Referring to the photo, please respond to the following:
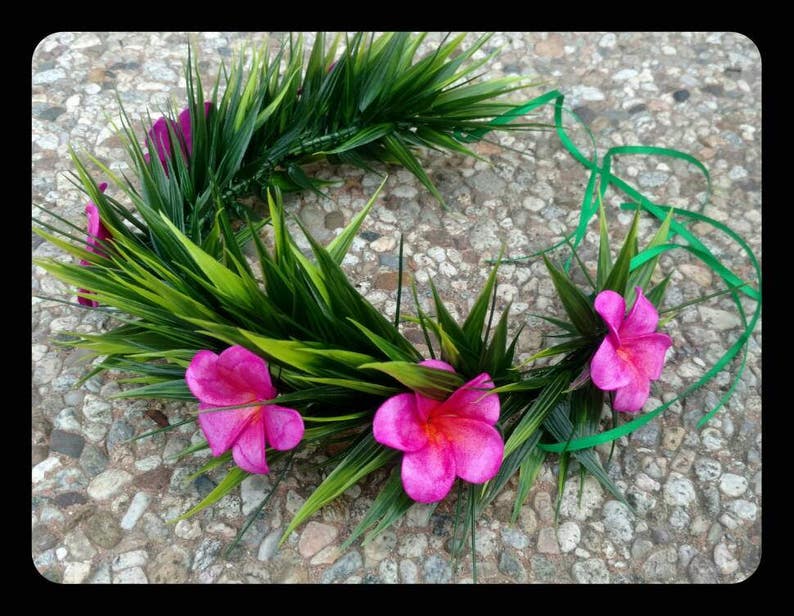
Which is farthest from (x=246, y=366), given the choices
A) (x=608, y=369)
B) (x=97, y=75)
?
(x=97, y=75)

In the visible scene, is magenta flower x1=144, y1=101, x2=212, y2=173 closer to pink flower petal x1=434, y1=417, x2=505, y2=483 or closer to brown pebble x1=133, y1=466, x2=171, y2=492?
brown pebble x1=133, y1=466, x2=171, y2=492

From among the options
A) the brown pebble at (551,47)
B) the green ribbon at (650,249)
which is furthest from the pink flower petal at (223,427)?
the brown pebble at (551,47)

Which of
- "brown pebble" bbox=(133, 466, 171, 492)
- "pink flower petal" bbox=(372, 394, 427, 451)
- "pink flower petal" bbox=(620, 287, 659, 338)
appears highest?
"pink flower petal" bbox=(620, 287, 659, 338)

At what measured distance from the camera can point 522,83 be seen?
2.63 meters

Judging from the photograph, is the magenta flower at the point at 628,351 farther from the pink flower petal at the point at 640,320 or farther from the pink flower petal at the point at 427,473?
the pink flower petal at the point at 427,473

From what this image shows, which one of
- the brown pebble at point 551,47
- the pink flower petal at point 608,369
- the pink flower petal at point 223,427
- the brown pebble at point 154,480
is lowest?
the brown pebble at point 154,480

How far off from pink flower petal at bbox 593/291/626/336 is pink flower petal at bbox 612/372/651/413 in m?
0.11

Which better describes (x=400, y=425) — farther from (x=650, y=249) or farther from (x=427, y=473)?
(x=650, y=249)

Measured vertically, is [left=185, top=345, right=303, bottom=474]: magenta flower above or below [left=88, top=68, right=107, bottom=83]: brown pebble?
below

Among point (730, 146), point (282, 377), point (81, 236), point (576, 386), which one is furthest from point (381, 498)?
point (730, 146)

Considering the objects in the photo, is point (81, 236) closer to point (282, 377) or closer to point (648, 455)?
point (282, 377)

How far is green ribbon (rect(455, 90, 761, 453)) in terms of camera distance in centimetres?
169

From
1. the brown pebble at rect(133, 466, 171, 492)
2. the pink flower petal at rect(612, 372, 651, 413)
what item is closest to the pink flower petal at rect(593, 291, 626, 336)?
the pink flower petal at rect(612, 372, 651, 413)

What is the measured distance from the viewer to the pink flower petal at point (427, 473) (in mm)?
1447
